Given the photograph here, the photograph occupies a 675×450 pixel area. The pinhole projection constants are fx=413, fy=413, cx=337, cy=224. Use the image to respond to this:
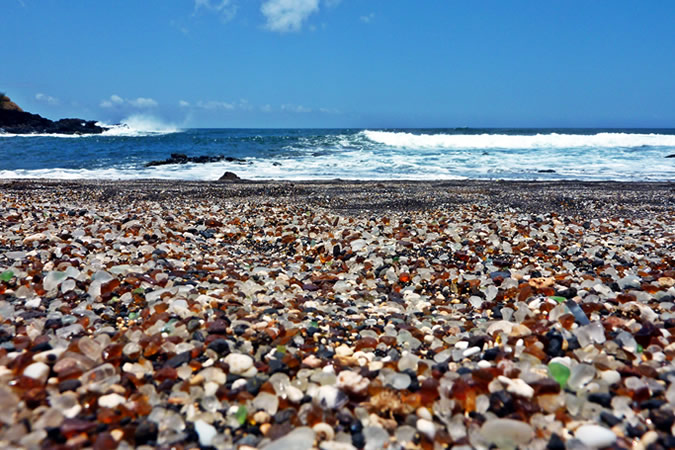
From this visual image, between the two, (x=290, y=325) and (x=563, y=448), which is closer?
(x=563, y=448)

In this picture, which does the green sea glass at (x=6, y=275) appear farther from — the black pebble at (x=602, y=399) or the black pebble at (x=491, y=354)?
the black pebble at (x=602, y=399)

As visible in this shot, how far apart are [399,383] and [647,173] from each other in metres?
17.2

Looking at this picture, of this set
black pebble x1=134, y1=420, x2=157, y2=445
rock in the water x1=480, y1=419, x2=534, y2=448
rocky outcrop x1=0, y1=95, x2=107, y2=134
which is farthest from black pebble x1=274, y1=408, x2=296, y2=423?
rocky outcrop x1=0, y1=95, x2=107, y2=134

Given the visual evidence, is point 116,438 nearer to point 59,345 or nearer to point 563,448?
point 59,345

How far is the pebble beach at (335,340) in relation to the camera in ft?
4.61

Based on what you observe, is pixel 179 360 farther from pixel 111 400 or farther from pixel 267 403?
pixel 267 403

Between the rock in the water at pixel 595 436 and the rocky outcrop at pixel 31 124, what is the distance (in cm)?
6663

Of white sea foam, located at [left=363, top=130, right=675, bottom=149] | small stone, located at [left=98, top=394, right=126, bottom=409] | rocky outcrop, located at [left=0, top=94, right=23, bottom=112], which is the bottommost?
small stone, located at [left=98, top=394, right=126, bottom=409]

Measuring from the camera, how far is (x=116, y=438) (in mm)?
1337

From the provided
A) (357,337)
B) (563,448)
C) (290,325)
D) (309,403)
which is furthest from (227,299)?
(563,448)

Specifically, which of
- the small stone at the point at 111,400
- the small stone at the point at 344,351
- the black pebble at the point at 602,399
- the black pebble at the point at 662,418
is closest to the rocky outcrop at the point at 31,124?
the small stone at the point at 111,400

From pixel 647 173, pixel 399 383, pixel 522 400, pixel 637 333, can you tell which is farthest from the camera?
pixel 647 173

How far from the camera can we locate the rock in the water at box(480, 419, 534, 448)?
1.35 meters

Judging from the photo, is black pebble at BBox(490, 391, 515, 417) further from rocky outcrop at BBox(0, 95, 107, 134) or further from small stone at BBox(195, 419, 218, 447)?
rocky outcrop at BBox(0, 95, 107, 134)
